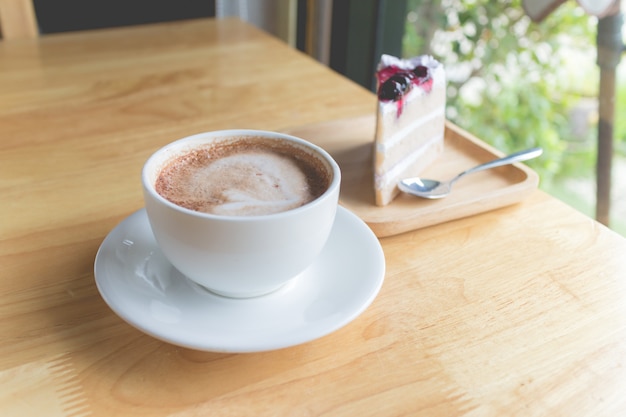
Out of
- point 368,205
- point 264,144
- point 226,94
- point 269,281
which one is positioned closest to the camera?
point 269,281

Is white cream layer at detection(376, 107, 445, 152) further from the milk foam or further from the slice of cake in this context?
the milk foam

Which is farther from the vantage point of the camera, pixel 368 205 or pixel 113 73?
pixel 113 73

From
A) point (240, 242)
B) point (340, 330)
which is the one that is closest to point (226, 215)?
point (240, 242)

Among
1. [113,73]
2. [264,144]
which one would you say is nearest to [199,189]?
[264,144]

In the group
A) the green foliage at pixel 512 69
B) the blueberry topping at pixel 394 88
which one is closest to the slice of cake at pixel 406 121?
the blueberry topping at pixel 394 88

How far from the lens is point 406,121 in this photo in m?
0.80

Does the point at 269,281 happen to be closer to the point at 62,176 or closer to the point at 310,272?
the point at 310,272

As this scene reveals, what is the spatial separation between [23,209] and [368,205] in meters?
0.41

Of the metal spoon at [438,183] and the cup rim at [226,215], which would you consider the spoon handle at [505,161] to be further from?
the cup rim at [226,215]

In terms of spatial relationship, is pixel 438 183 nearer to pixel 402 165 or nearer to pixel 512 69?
pixel 402 165

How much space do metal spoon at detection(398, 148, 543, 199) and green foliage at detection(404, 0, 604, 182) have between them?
4.41ft

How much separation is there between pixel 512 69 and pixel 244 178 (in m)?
1.79

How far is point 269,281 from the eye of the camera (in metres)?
0.51

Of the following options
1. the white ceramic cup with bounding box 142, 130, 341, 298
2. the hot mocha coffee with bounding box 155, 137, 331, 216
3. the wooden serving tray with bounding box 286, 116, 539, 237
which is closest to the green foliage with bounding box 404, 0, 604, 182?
the wooden serving tray with bounding box 286, 116, 539, 237
